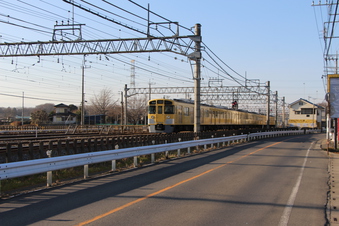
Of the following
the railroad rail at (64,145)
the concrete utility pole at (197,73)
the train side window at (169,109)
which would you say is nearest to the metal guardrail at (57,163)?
the railroad rail at (64,145)

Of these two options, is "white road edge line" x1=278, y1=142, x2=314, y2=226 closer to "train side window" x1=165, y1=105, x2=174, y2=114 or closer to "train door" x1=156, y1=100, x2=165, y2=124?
"train side window" x1=165, y1=105, x2=174, y2=114

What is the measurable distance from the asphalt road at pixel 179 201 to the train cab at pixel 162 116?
58.4 feet

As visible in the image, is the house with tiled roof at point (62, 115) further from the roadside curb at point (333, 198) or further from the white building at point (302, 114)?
A: the roadside curb at point (333, 198)

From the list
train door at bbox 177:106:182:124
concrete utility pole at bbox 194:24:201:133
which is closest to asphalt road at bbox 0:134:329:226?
concrete utility pole at bbox 194:24:201:133

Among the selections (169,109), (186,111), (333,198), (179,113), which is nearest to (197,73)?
(169,109)

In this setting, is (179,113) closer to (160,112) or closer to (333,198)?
(160,112)

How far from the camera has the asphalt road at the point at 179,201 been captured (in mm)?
5984

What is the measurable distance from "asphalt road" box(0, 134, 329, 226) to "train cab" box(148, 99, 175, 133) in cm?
1780

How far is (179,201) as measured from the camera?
288 inches

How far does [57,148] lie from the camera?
14734 mm

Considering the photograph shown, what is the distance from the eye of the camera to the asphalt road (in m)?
5.98

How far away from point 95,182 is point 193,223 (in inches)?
182

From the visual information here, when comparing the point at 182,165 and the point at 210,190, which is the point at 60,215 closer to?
the point at 210,190

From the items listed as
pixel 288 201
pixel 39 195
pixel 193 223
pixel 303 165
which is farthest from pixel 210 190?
pixel 303 165
